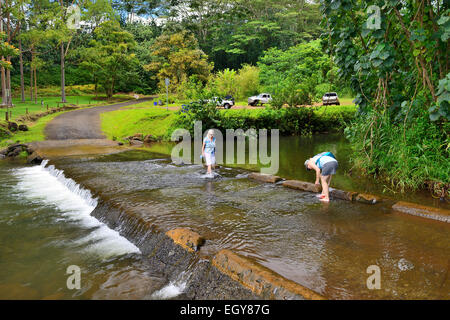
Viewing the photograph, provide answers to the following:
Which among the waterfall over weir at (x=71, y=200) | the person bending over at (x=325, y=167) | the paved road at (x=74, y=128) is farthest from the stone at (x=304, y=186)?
the paved road at (x=74, y=128)

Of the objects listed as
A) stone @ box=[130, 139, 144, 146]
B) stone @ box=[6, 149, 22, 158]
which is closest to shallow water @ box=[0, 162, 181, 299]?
stone @ box=[6, 149, 22, 158]

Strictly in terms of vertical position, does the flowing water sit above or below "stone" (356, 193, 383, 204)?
below

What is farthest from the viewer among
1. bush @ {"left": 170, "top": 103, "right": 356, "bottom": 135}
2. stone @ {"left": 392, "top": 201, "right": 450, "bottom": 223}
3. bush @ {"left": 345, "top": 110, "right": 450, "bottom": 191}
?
bush @ {"left": 170, "top": 103, "right": 356, "bottom": 135}

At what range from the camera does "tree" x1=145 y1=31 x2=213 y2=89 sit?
37094 millimetres

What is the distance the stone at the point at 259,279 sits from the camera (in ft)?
11.4

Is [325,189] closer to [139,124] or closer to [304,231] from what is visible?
[304,231]

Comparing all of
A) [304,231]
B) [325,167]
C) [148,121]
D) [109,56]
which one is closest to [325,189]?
[325,167]

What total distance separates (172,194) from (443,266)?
17.5ft

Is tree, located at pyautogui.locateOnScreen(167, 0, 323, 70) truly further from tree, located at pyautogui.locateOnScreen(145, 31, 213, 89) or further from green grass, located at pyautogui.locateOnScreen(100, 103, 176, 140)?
green grass, located at pyautogui.locateOnScreen(100, 103, 176, 140)

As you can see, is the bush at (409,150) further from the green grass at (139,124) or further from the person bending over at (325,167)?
the green grass at (139,124)

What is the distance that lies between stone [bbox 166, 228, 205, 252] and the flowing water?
5.5 inches
